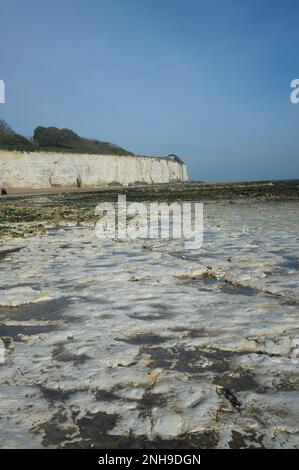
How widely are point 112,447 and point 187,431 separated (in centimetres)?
58

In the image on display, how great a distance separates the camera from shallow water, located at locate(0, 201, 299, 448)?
3186 millimetres

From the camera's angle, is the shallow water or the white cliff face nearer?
the shallow water

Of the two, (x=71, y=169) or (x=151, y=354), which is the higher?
(x=71, y=169)

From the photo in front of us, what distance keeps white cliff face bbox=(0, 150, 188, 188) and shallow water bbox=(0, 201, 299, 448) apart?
55.1 m

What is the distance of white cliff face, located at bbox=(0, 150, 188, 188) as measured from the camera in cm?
6016

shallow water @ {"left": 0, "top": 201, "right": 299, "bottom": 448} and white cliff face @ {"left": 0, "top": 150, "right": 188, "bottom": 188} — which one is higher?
white cliff face @ {"left": 0, "top": 150, "right": 188, "bottom": 188}

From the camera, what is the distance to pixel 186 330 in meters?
5.09

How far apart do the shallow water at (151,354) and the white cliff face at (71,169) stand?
55.1m

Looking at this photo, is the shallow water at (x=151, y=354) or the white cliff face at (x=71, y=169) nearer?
the shallow water at (x=151, y=354)

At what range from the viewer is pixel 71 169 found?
71250mm

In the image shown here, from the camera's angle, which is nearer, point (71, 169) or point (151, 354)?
point (151, 354)

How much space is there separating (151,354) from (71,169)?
69.3 m

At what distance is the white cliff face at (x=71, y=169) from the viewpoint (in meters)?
60.2
